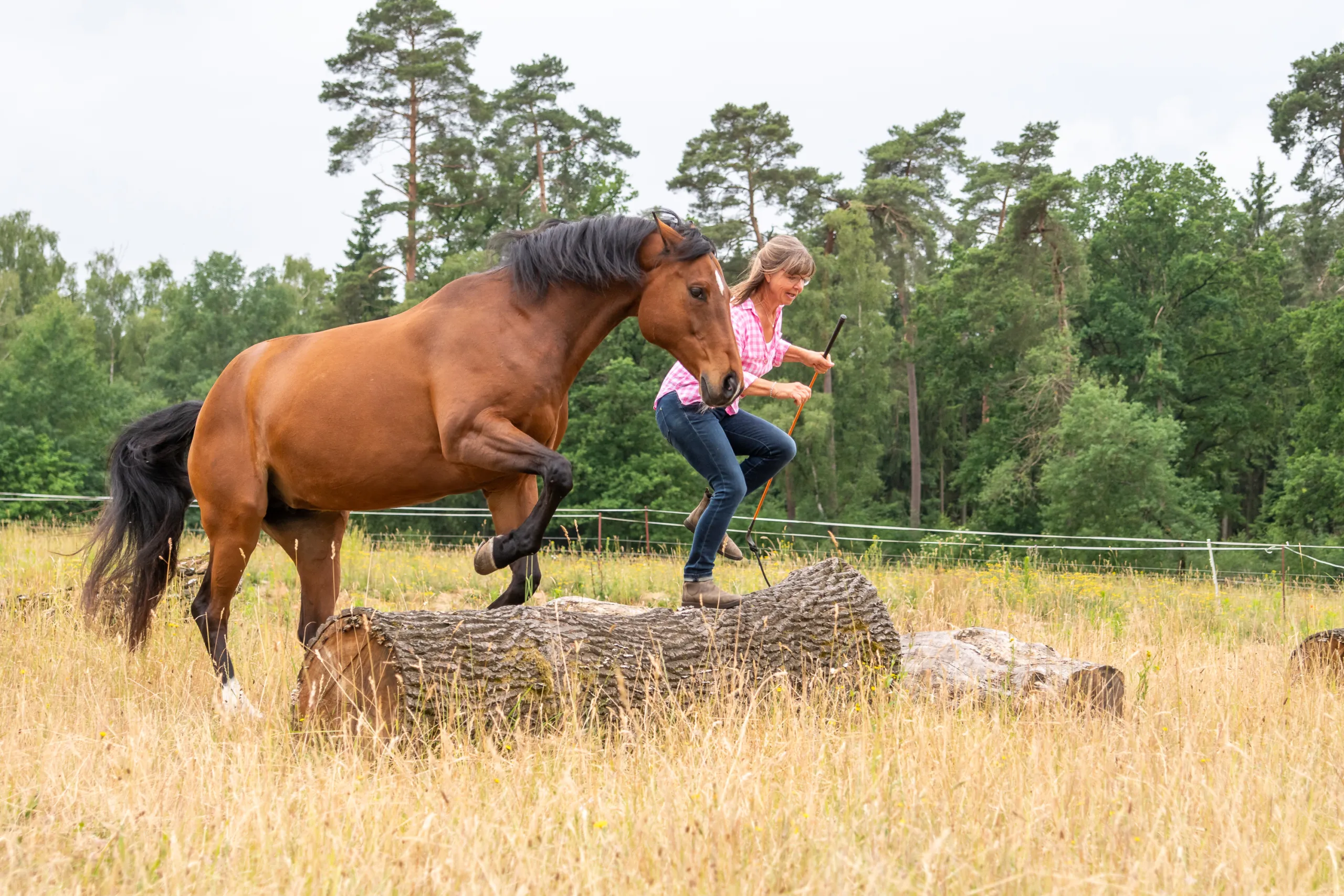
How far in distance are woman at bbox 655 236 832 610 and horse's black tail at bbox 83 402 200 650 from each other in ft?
9.95

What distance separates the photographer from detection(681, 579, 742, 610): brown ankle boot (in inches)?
218

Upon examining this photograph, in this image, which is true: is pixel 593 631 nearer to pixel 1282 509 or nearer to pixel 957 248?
pixel 1282 509

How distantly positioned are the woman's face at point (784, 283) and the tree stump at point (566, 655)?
152 cm

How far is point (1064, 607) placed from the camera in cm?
1059

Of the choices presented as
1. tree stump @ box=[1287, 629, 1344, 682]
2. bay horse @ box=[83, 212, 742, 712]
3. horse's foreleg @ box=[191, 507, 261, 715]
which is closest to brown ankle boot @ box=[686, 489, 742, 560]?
bay horse @ box=[83, 212, 742, 712]

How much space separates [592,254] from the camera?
5.04 meters

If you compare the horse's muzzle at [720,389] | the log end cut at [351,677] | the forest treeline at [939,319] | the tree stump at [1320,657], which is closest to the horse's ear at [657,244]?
the horse's muzzle at [720,389]

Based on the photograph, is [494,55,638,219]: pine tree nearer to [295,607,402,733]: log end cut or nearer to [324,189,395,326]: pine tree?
[324,189,395,326]: pine tree

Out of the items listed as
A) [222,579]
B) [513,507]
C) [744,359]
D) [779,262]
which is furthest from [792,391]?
[222,579]

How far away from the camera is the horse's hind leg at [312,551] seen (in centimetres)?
596

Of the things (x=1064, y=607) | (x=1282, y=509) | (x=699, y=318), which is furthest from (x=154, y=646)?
(x=1282, y=509)

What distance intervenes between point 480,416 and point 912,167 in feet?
129

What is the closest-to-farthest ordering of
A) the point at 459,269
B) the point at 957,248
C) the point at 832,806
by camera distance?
1. the point at 832,806
2. the point at 459,269
3. the point at 957,248

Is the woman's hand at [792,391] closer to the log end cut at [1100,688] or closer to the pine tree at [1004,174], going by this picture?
the log end cut at [1100,688]
